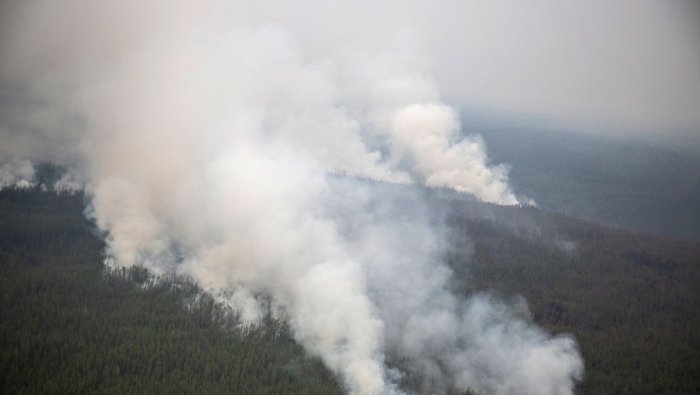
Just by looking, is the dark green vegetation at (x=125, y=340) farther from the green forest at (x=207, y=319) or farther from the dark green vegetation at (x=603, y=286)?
the dark green vegetation at (x=603, y=286)

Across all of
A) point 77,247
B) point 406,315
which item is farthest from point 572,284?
point 77,247

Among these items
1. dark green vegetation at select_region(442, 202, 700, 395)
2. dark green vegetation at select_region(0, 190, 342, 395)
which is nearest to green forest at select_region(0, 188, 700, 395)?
dark green vegetation at select_region(0, 190, 342, 395)

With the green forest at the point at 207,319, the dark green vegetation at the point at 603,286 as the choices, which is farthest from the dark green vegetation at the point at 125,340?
the dark green vegetation at the point at 603,286

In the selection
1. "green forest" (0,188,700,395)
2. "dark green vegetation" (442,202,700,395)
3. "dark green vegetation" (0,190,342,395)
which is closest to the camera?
"dark green vegetation" (0,190,342,395)

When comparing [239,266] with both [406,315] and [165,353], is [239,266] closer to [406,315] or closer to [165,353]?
[165,353]

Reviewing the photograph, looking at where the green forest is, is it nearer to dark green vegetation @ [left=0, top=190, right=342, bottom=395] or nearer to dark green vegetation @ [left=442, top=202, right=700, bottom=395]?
dark green vegetation @ [left=0, top=190, right=342, bottom=395]

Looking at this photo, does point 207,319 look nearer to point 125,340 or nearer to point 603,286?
point 125,340
